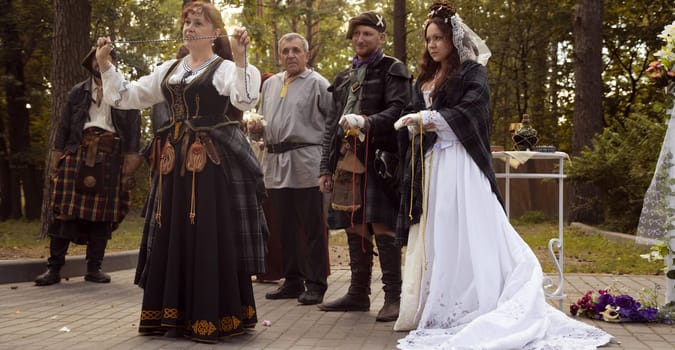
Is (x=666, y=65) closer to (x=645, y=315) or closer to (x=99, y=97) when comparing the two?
(x=645, y=315)

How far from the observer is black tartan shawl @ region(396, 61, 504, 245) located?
5680 mm

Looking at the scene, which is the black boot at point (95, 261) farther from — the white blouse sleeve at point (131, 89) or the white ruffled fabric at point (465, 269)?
the white ruffled fabric at point (465, 269)

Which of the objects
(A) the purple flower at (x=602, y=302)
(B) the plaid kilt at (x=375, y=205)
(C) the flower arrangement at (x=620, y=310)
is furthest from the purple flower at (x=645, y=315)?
(B) the plaid kilt at (x=375, y=205)

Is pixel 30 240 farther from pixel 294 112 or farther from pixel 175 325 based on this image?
pixel 175 325

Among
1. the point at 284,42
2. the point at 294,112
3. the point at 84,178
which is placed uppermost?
the point at 284,42

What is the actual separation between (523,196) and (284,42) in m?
15.8

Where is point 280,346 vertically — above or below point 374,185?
below

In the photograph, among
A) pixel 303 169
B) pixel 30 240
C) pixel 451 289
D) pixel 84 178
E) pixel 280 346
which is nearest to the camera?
pixel 280 346

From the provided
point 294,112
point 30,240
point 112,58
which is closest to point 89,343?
point 112,58

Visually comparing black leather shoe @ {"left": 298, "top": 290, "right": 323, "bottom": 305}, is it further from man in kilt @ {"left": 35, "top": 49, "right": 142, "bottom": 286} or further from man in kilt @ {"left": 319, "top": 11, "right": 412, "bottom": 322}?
man in kilt @ {"left": 35, "top": 49, "right": 142, "bottom": 286}

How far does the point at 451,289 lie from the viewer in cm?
566

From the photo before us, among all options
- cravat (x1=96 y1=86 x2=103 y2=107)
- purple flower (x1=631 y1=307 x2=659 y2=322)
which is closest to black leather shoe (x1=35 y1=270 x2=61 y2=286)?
cravat (x1=96 y1=86 x2=103 y2=107)

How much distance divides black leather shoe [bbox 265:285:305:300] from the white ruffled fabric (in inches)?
77.6

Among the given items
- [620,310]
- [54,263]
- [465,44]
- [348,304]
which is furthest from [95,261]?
[620,310]
